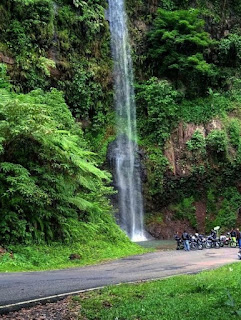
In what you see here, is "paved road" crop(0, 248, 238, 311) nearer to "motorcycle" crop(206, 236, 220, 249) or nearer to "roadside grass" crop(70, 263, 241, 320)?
"roadside grass" crop(70, 263, 241, 320)

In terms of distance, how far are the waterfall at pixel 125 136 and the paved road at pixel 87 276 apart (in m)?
11.1

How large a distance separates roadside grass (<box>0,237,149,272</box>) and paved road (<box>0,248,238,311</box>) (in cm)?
85

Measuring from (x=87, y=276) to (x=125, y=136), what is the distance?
59.6ft

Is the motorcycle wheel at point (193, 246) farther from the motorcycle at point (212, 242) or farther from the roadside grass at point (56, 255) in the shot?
the roadside grass at point (56, 255)

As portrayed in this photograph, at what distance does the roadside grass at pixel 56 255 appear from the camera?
1073 centimetres

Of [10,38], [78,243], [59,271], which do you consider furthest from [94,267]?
[10,38]

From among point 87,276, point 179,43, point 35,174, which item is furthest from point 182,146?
point 87,276

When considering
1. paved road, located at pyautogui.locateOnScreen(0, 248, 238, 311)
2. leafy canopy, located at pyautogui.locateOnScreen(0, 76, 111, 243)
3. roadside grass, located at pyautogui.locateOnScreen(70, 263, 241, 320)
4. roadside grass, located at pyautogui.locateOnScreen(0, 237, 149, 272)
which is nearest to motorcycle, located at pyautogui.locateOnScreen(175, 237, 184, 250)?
roadside grass, located at pyautogui.locateOnScreen(0, 237, 149, 272)

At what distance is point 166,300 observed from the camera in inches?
256

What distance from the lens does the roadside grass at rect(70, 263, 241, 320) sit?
18.7 feet

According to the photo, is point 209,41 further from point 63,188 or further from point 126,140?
point 63,188

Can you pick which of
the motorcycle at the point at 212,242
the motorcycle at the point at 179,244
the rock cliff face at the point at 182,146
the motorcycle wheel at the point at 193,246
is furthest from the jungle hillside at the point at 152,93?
the motorcycle at the point at 212,242

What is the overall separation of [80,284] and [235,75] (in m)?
26.0

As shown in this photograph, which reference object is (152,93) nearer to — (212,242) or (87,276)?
(212,242)
